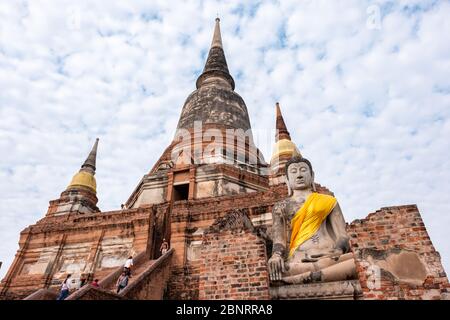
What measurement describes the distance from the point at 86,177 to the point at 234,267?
16858 millimetres

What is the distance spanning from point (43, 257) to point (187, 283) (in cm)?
711

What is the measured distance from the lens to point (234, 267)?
498 centimetres

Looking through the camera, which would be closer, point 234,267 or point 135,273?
point 234,267

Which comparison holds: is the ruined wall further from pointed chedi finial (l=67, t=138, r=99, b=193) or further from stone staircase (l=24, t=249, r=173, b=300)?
pointed chedi finial (l=67, t=138, r=99, b=193)

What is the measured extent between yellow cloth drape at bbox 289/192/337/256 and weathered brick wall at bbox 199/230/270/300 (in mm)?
1155

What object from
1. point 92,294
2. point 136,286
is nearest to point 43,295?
point 136,286

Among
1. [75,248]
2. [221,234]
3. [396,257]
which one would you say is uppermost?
[75,248]

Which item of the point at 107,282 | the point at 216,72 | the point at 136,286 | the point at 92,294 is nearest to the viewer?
the point at 92,294

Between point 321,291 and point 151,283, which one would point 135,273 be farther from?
point 321,291

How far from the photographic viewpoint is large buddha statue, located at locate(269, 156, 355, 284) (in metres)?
5.12

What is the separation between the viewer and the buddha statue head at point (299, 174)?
23.4ft

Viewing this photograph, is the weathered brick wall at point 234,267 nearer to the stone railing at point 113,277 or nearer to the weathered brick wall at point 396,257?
the weathered brick wall at point 396,257
